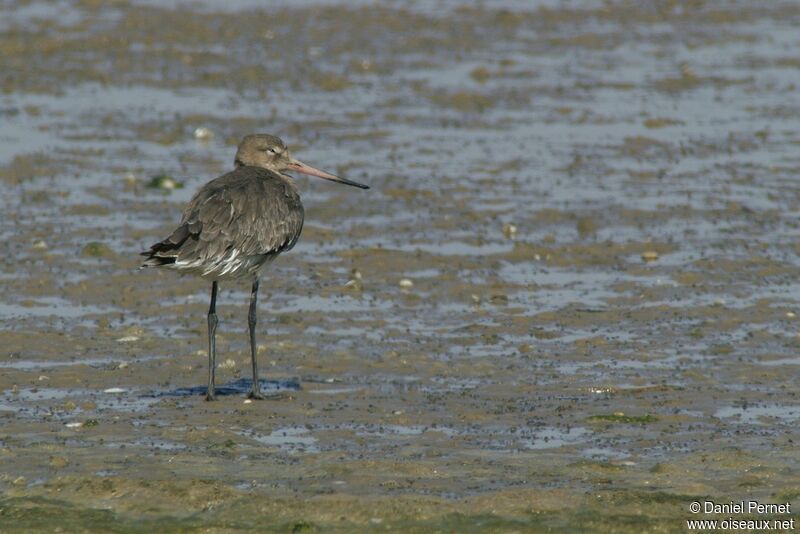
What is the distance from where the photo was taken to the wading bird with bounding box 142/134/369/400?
36.6ft

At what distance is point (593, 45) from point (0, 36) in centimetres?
926

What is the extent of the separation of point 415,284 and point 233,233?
10.6ft

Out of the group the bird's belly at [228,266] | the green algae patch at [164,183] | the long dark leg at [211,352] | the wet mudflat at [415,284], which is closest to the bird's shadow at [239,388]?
the wet mudflat at [415,284]

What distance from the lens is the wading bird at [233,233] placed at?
1116 centimetres

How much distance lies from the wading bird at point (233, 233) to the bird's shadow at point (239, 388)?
24 cm

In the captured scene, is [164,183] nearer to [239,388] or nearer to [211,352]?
[239,388]

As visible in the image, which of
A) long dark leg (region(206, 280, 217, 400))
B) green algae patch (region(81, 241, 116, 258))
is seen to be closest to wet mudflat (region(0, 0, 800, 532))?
green algae patch (region(81, 241, 116, 258))

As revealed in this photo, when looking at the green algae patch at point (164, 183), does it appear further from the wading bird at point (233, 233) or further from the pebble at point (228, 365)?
the pebble at point (228, 365)

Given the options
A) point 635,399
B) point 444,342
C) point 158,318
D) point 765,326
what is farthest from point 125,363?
point 765,326

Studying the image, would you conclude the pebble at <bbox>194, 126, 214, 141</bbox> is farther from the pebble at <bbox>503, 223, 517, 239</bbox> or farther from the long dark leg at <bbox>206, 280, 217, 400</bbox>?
the long dark leg at <bbox>206, 280, 217, 400</bbox>

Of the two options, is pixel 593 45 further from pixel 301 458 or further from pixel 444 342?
pixel 301 458

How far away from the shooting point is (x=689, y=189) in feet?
57.5

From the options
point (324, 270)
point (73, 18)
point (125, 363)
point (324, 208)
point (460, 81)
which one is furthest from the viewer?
point (73, 18)

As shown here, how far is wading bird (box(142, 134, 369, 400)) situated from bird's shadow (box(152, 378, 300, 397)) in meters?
0.24
